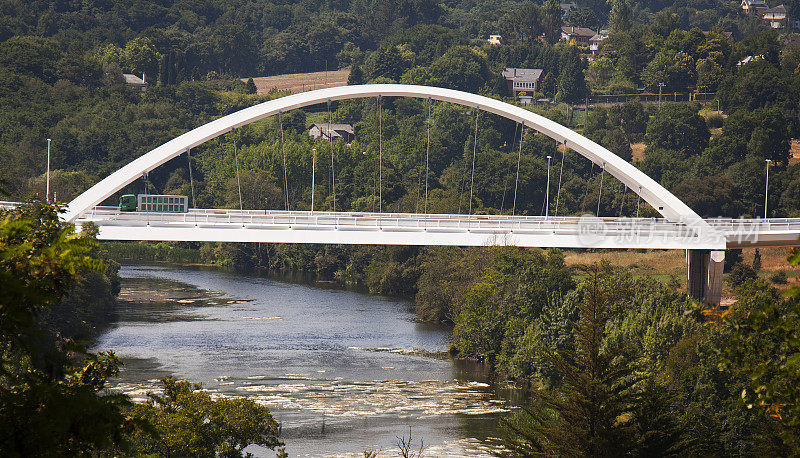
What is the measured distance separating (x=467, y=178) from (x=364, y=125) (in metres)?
22.3

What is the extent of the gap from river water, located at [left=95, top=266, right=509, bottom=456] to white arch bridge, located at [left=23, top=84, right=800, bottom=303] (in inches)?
167

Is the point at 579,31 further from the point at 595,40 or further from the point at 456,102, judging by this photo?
the point at 456,102

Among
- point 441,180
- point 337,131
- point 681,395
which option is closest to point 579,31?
point 337,131

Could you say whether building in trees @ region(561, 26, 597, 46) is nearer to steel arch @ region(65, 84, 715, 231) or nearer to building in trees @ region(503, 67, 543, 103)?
building in trees @ region(503, 67, 543, 103)

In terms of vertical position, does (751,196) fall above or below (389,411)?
above

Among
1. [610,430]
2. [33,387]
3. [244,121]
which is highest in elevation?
[244,121]

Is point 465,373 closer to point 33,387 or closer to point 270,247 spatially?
point 33,387

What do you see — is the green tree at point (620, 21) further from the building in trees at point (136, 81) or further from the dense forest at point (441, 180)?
the building in trees at point (136, 81)

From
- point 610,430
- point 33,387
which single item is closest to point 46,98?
point 610,430

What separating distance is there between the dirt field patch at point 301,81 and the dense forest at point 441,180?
2.45 m

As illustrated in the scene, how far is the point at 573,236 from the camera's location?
4062 centimetres

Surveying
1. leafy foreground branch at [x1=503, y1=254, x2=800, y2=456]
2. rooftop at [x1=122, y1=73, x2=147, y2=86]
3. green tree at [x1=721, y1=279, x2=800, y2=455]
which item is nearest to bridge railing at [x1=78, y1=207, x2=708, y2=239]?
leafy foreground branch at [x1=503, y1=254, x2=800, y2=456]

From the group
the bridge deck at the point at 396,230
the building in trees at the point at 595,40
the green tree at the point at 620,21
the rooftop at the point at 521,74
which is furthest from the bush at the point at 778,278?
the building in trees at the point at 595,40

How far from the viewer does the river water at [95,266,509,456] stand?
2895 centimetres
